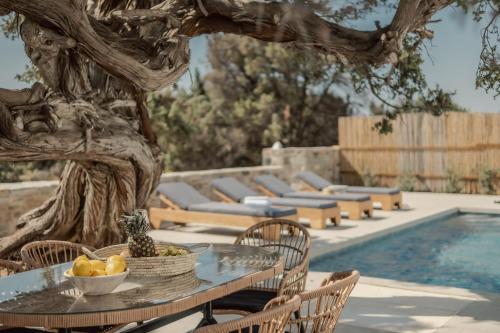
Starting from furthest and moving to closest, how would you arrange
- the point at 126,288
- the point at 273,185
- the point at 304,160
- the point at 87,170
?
the point at 304,160 < the point at 273,185 < the point at 87,170 < the point at 126,288

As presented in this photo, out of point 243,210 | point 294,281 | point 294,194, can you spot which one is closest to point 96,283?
point 294,281

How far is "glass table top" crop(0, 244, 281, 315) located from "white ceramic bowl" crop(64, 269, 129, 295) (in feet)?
0.10

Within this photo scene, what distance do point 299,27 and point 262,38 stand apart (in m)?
0.48

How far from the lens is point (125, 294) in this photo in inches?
114

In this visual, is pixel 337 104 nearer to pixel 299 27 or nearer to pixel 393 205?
pixel 393 205

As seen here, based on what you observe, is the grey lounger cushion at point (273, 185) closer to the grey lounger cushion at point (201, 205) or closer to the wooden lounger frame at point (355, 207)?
the wooden lounger frame at point (355, 207)

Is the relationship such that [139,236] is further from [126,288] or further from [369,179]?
[369,179]

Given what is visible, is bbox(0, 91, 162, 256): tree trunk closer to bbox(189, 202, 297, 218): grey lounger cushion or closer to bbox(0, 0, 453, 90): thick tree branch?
bbox(0, 0, 453, 90): thick tree branch

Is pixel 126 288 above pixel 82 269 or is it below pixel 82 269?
below

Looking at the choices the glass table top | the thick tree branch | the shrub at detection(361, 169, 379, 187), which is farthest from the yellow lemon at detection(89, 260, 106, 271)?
the shrub at detection(361, 169, 379, 187)

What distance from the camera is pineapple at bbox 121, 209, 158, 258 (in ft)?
10.6

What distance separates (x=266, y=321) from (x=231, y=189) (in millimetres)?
8401

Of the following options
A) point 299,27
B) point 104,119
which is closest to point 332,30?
point 299,27

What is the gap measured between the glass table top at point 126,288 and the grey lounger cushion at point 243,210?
17.4 ft
